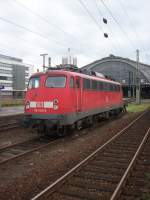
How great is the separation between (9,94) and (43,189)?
108808 mm

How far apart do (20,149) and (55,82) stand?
363cm

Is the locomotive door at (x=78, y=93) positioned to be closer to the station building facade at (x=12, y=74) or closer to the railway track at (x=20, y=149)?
the railway track at (x=20, y=149)

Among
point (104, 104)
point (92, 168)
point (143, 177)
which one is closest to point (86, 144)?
point (92, 168)

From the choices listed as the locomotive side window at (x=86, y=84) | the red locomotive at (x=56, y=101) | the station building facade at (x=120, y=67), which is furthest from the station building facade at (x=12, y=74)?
the red locomotive at (x=56, y=101)

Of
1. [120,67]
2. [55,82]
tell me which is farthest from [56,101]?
[120,67]

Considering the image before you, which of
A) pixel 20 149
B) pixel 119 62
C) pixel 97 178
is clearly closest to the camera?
pixel 97 178

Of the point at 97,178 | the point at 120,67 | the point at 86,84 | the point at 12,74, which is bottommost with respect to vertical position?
the point at 97,178

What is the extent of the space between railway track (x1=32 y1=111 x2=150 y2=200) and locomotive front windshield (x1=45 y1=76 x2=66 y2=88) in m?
3.71

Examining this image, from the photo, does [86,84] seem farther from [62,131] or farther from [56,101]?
[56,101]

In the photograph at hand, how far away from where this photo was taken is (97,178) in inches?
322

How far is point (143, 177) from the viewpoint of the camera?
8.37 m

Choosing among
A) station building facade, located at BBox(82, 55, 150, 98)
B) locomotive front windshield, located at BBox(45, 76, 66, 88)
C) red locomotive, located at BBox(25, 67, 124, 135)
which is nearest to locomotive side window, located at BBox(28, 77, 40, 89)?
red locomotive, located at BBox(25, 67, 124, 135)

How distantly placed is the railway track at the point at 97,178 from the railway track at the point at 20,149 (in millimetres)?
2424

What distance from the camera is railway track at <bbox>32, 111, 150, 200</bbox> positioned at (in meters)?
6.89
